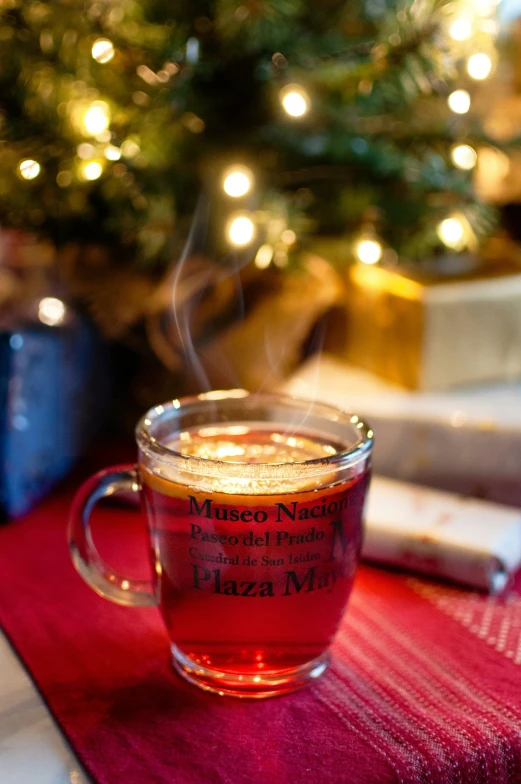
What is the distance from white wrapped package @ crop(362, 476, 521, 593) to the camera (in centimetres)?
62

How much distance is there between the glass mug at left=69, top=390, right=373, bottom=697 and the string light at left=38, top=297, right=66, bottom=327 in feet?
0.94

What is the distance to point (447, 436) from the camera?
75cm

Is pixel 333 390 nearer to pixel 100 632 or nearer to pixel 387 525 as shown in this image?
pixel 387 525

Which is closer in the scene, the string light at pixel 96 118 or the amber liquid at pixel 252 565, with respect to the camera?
the amber liquid at pixel 252 565

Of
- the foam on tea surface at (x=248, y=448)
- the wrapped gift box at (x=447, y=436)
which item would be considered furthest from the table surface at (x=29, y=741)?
the wrapped gift box at (x=447, y=436)

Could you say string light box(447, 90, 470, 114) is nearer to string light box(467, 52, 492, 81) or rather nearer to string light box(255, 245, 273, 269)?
string light box(467, 52, 492, 81)

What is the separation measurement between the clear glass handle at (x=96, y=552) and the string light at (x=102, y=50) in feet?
1.43

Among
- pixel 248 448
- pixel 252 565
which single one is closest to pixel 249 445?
pixel 248 448

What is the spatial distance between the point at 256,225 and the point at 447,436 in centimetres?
29

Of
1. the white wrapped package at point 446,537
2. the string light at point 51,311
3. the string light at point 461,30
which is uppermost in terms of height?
the string light at point 461,30

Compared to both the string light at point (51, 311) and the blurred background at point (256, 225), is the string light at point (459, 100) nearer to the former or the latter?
the blurred background at point (256, 225)

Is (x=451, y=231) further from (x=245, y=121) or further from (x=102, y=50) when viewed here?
(x=102, y=50)

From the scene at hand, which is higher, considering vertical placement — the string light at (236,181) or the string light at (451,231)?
the string light at (236,181)

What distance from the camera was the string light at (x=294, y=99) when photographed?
2.63ft
